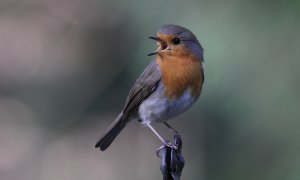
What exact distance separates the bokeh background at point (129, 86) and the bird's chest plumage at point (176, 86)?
0.48 m

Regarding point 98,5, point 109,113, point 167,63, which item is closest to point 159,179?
point 109,113

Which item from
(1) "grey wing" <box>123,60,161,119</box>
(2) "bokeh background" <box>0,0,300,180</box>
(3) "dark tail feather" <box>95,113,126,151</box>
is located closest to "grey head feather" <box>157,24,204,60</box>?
(1) "grey wing" <box>123,60,161,119</box>

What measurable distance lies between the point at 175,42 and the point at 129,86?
74.9 inches

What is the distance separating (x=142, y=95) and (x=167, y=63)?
30 centimetres

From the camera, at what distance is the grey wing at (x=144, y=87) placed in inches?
174

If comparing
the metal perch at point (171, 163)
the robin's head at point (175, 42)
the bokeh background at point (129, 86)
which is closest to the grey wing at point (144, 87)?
the robin's head at point (175, 42)

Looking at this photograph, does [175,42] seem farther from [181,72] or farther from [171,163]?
[171,163]

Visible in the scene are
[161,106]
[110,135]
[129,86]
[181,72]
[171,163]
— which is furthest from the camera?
[129,86]

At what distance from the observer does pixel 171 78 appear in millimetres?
4324

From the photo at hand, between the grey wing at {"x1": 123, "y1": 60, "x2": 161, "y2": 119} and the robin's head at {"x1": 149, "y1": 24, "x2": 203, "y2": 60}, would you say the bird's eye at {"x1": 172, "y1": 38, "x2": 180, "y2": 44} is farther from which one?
the grey wing at {"x1": 123, "y1": 60, "x2": 161, "y2": 119}

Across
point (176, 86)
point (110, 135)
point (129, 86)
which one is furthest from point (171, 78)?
point (129, 86)

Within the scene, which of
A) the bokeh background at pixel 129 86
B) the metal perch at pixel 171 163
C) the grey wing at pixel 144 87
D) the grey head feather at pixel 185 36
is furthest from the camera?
the bokeh background at pixel 129 86

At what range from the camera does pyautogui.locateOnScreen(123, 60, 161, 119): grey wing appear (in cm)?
443

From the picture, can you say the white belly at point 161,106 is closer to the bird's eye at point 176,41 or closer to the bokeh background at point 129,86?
the bird's eye at point 176,41
